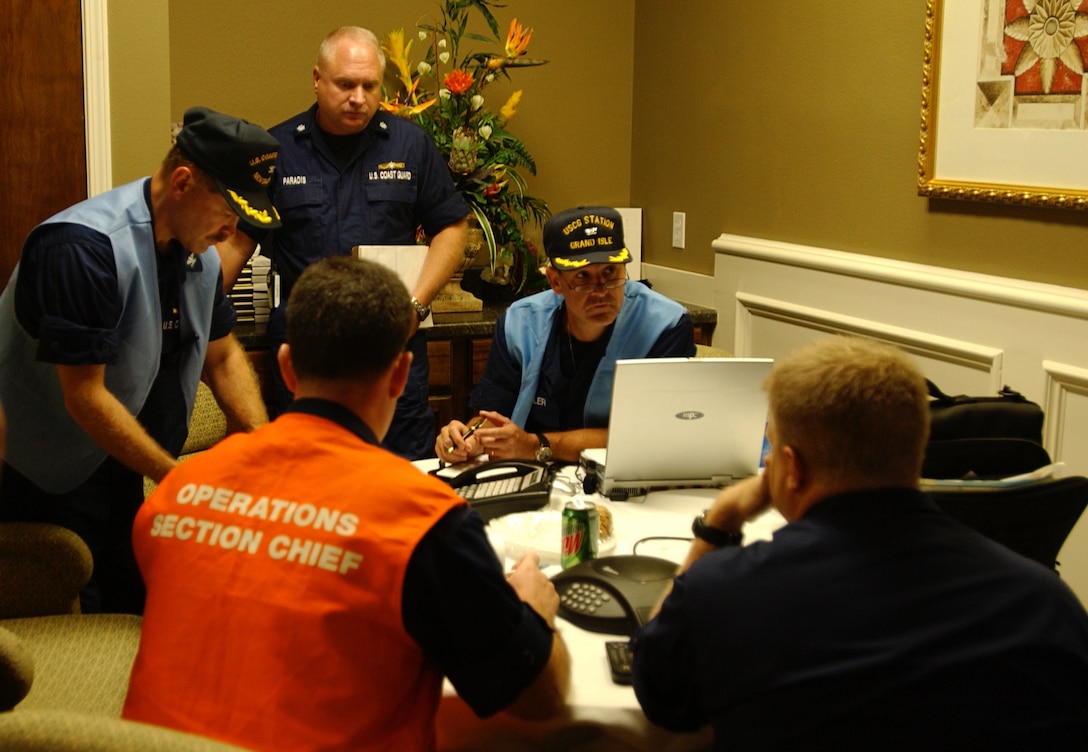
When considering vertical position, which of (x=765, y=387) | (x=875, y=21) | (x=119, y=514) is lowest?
(x=119, y=514)

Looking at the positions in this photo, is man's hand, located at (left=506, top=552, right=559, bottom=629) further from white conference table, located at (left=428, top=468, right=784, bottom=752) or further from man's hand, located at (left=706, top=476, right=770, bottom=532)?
man's hand, located at (left=706, top=476, right=770, bottom=532)

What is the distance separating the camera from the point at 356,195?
331cm

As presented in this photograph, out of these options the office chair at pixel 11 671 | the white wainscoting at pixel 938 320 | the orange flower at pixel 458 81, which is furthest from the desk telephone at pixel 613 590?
the orange flower at pixel 458 81

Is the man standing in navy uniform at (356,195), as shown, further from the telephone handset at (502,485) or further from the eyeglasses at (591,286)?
the telephone handset at (502,485)

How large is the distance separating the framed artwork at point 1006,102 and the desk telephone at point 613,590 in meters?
1.56

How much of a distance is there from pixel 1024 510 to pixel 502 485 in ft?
3.16

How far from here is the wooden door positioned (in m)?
2.91

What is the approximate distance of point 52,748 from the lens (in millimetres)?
852

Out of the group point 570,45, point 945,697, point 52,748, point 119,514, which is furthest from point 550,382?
point 570,45

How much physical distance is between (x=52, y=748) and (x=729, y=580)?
723 millimetres

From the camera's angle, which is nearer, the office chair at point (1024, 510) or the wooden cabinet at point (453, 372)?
the office chair at point (1024, 510)

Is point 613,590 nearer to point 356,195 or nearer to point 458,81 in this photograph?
point 356,195

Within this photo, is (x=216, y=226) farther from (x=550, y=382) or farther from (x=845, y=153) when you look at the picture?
(x=845, y=153)

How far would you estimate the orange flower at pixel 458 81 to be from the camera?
12.0ft
